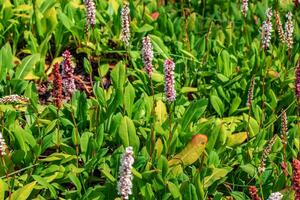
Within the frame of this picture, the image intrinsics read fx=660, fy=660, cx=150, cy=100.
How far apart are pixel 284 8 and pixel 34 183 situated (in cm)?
362

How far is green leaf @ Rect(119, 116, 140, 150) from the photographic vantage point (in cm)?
431

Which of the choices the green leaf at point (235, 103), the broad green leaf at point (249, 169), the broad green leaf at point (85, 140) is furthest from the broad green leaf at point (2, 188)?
the green leaf at point (235, 103)

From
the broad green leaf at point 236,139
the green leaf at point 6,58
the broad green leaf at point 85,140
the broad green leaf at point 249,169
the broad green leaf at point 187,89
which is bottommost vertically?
the broad green leaf at point 249,169

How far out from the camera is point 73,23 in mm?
5699

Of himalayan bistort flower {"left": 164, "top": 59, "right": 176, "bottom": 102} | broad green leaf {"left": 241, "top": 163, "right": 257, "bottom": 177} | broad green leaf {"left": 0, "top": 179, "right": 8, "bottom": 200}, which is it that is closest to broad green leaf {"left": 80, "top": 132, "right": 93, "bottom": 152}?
broad green leaf {"left": 0, "top": 179, "right": 8, "bottom": 200}

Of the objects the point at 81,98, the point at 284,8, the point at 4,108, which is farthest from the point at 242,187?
the point at 284,8

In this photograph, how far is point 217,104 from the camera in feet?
16.4

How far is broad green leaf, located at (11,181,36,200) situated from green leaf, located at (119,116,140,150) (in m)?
0.72

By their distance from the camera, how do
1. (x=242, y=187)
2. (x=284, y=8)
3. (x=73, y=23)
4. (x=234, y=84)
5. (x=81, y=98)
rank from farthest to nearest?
(x=284, y=8), (x=73, y=23), (x=234, y=84), (x=81, y=98), (x=242, y=187)

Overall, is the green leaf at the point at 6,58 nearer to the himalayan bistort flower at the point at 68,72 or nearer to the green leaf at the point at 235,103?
the himalayan bistort flower at the point at 68,72

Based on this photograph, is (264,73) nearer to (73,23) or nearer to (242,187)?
(242,187)

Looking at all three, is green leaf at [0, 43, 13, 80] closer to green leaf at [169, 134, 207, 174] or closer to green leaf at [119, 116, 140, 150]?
green leaf at [119, 116, 140, 150]

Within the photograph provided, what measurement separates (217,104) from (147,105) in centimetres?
57

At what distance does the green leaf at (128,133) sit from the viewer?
4.31 meters
